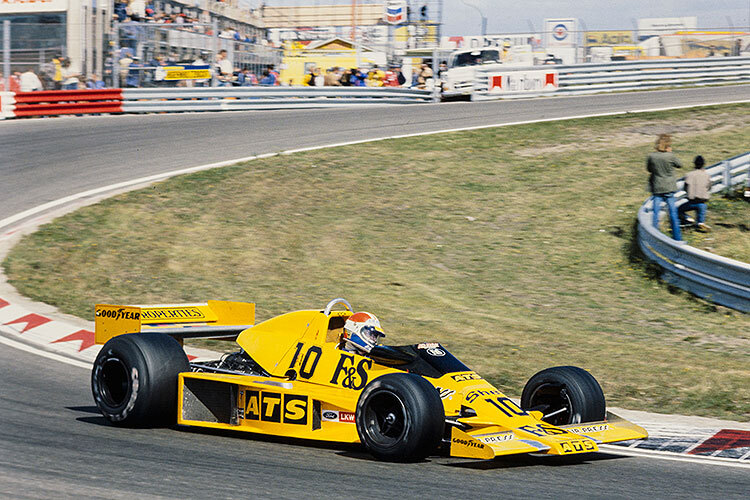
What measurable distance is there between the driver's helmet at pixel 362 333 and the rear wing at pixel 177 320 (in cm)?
182

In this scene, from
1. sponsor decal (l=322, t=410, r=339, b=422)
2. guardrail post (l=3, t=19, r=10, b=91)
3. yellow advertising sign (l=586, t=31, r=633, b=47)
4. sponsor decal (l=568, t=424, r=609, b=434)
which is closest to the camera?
sponsor decal (l=568, t=424, r=609, b=434)

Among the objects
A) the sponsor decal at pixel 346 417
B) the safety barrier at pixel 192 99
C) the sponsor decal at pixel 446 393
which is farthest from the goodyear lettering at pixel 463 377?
the safety barrier at pixel 192 99

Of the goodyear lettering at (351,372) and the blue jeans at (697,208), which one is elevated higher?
the blue jeans at (697,208)

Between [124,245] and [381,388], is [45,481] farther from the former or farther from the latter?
[124,245]

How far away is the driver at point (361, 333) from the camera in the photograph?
23.5 feet

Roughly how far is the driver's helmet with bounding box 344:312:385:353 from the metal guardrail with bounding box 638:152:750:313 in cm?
715

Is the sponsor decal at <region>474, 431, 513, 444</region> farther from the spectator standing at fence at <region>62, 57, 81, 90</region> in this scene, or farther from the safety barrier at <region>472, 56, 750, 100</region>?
the safety barrier at <region>472, 56, 750, 100</region>

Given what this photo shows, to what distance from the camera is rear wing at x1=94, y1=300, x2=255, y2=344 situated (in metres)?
8.18

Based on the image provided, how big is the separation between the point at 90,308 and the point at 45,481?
21.2ft

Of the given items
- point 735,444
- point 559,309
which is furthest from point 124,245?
point 735,444

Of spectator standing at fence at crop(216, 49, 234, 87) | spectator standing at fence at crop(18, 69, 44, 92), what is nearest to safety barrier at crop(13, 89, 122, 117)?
spectator standing at fence at crop(18, 69, 44, 92)

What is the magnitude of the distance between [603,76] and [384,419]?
27931 mm

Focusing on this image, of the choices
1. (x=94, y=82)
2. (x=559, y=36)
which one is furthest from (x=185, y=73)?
(x=559, y=36)

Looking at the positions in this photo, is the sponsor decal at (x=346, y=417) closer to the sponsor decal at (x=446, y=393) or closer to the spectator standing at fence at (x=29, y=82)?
the sponsor decal at (x=446, y=393)
